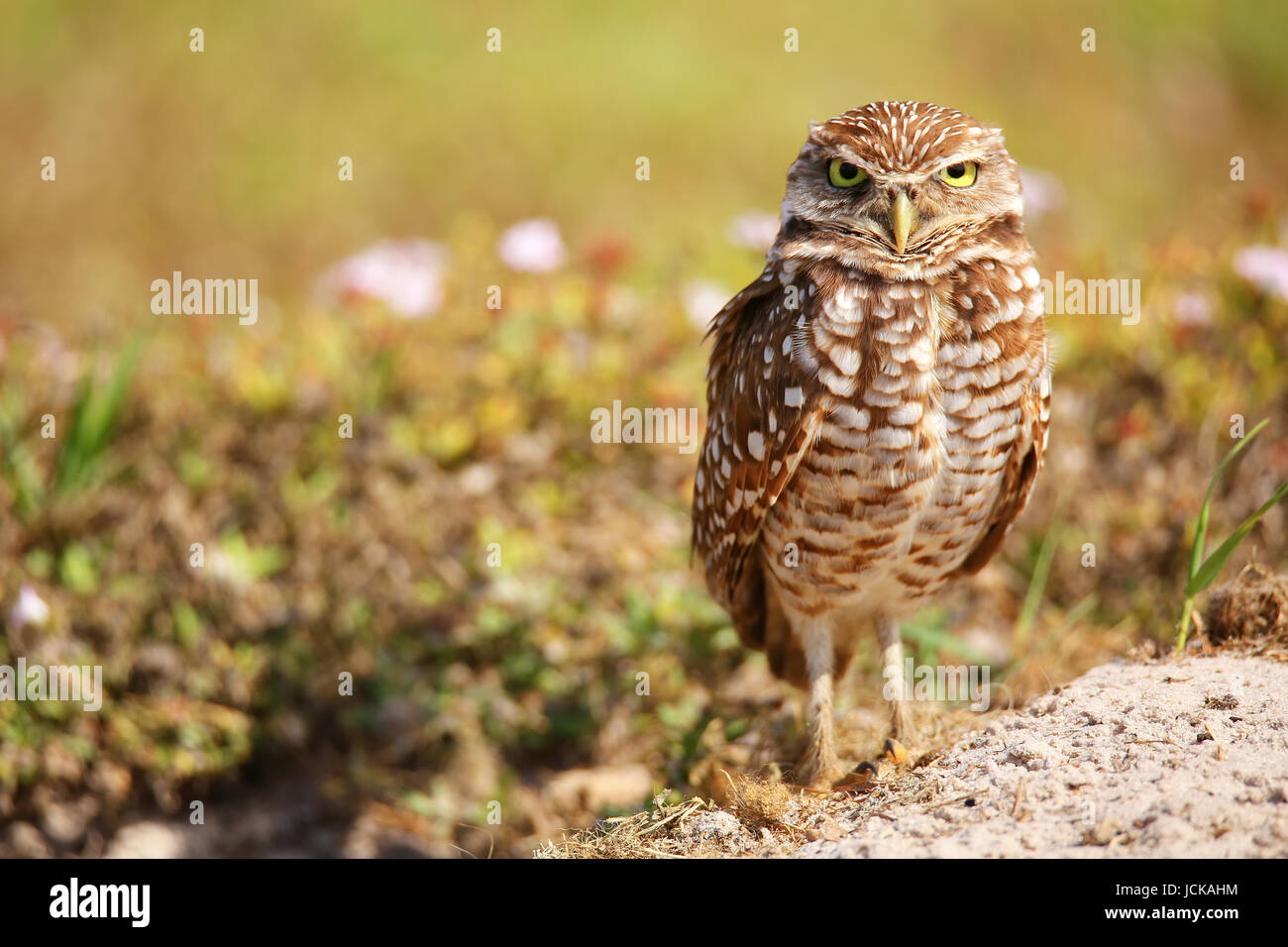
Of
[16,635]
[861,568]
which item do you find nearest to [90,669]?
[16,635]

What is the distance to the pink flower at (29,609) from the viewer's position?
13.4 ft

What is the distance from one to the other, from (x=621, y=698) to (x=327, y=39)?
21.9 feet

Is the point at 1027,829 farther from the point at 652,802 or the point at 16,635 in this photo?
the point at 16,635

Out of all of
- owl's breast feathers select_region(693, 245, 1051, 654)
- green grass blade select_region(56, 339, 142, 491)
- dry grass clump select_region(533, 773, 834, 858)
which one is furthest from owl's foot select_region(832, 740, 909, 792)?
green grass blade select_region(56, 339, 142, 491)

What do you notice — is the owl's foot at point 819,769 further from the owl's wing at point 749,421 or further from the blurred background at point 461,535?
the owl's wing at point 749,421

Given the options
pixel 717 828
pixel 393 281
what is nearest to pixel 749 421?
pixel 717 828

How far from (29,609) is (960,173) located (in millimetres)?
3581

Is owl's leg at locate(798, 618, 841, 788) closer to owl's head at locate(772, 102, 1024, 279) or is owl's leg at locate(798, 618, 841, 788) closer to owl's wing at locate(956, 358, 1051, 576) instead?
owl's wing at locate(956, 358, 1051, 576)

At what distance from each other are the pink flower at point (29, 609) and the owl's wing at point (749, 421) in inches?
98.2

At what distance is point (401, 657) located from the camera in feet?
15.1

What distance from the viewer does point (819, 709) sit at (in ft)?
11.3

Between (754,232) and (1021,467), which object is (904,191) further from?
(754,232)

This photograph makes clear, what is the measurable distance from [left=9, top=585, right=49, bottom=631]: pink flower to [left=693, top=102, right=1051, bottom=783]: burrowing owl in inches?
104

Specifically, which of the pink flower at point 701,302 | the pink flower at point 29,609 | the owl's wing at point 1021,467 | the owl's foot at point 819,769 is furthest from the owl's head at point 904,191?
the pink flower at point 29,609
